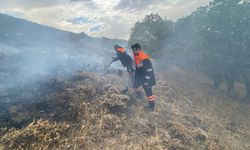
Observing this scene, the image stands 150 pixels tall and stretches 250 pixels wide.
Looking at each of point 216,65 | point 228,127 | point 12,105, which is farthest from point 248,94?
point 12,105

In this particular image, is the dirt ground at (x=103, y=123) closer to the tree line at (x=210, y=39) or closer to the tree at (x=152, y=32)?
the tree line at (x=210, y=39)

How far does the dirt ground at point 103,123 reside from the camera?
28.5 ft

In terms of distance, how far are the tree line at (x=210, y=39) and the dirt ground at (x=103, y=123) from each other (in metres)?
10.8

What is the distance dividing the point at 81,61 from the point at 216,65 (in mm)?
12405

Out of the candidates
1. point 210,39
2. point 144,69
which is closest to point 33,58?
point 144,69

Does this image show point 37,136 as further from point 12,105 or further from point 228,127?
point 228,127

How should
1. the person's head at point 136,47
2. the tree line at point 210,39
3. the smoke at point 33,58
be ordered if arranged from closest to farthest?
the person's head at point 136,47
the smoke at point 33,58
the tree line at point 210,39

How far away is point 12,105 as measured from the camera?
10273 mm

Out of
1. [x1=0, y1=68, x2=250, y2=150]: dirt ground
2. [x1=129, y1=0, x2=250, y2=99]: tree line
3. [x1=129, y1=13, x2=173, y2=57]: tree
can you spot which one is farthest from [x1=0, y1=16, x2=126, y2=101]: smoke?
[x1=129, y1=0, x2=250, y2=99]: tree line

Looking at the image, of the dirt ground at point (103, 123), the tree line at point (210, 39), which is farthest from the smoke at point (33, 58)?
the tree line at point (210, 39)

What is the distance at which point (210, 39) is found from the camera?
25.8 m

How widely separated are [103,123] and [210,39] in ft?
59.7

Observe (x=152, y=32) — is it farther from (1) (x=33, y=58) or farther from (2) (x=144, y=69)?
(2) (x=144, y=69)

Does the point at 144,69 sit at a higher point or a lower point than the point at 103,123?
higher
